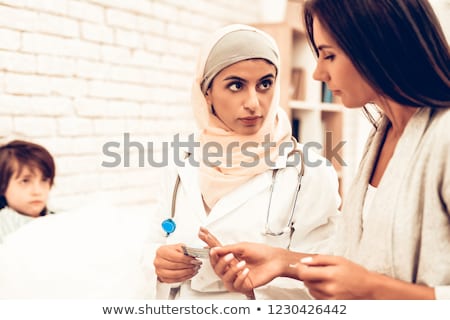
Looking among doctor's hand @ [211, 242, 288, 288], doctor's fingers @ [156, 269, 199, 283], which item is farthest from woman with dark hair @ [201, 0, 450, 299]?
doctor's fingers @ [156, 269, 199, 283]

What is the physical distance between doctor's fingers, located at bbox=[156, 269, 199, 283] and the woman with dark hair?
369 mm

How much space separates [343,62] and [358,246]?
12.4 inches

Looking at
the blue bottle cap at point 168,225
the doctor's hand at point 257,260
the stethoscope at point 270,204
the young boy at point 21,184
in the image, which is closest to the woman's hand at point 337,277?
the doctor's hand at point 257,260

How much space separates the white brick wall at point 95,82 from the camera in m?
1.40

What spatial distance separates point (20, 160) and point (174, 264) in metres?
0.54

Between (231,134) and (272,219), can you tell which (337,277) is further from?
(231,134)

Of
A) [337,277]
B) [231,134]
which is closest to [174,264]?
[231,134]

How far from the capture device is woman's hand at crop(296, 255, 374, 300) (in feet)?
2.45

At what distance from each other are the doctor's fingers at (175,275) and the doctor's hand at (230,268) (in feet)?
0.38

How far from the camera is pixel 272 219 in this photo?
3.55ft

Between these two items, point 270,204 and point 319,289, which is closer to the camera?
point 319,289

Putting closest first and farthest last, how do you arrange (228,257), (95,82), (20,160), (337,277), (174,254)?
(337,277) < (228,257) < (174,254) < (20,160) < (95,82)

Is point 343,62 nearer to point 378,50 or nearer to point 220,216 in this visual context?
point 378,50

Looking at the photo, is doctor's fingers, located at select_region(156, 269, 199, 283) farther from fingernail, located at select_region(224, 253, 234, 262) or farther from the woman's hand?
the woman's hand
